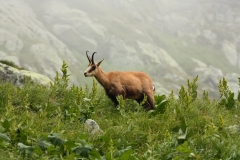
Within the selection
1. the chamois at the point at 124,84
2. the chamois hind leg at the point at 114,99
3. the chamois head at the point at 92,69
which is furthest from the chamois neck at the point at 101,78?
the chamois hind leg at the point at 114,99

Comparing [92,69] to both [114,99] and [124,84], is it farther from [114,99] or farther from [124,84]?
[114,99]

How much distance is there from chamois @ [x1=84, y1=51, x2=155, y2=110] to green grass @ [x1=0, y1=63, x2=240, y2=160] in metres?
0.34

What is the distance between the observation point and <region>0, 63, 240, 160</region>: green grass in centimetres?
603

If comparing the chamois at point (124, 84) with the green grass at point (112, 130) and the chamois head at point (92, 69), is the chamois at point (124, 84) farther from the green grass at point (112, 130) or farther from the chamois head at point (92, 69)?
the green grass at point (112, 130)

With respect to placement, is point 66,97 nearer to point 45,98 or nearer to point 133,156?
point 45,98

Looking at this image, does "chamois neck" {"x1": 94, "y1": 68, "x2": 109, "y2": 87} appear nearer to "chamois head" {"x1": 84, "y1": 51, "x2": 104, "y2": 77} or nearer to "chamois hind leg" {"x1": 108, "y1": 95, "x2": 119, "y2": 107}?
"chamois head" {"x1": 84, "y1": 51, "x2": 104, "y2": 77}

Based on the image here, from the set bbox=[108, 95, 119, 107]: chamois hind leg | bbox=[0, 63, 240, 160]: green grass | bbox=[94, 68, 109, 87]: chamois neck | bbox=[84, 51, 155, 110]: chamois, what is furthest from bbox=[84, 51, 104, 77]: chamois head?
bbox=[108, 95, 119, 107]: chamois hind leg

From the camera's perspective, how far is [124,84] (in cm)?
1114

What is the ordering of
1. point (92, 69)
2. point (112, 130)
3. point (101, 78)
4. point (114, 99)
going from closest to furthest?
point (112, 130)
point (114, 99)
point (101, 78)
point (92, 69)

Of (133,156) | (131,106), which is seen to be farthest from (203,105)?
(133,156)

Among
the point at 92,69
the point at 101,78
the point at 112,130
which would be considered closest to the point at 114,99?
the point at 101,78

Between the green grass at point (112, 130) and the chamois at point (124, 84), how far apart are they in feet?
1.13

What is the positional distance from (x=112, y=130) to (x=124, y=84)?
11.9 feet

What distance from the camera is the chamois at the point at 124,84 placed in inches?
431
